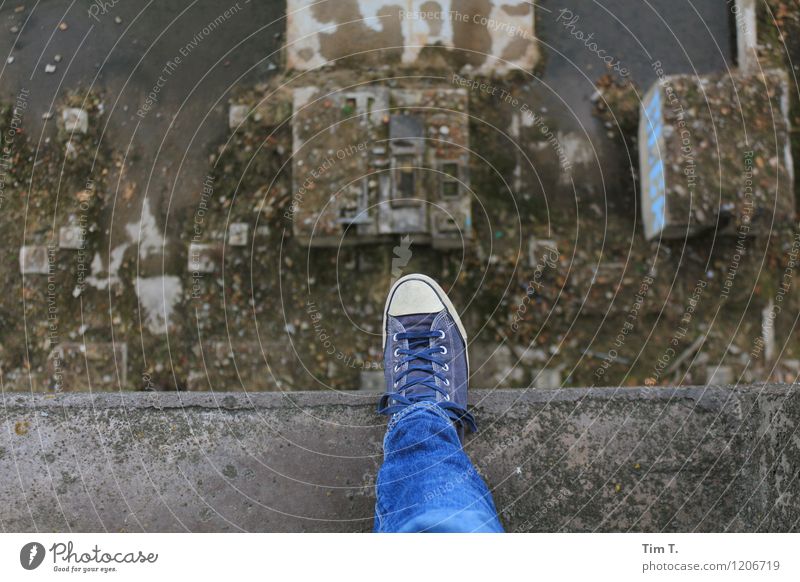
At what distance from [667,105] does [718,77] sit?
0.92 ft

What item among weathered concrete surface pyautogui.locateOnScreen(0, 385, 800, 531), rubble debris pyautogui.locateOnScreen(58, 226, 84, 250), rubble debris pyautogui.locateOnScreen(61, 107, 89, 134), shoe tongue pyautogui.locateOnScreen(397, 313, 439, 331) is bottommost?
weathered concrete surface pyautogui.locateOnScreen(0, 385, 800, 531)

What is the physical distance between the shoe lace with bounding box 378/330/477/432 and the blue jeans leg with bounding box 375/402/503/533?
0.07m

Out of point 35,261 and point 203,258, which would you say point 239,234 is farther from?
point 35,261

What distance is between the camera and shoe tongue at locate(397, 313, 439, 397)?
2189 millimetres

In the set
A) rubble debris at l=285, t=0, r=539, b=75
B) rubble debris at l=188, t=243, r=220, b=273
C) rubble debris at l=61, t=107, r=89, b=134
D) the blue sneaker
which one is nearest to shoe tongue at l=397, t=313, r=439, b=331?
the blue sneaker

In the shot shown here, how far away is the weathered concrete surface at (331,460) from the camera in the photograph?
1987 millimetres

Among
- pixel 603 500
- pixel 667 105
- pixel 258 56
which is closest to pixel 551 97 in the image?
pixel 667 105

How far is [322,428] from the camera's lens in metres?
2.04

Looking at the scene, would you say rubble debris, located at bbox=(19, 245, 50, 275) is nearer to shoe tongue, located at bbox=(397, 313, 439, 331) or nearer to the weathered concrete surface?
the weathered concrete surface

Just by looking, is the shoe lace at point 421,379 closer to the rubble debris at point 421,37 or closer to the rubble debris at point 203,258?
the rubble debris at point 203,258

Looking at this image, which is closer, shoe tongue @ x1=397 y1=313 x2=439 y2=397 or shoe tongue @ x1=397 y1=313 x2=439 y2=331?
shoe tongue @ x1=397 y1=313 x2=439 y2=397

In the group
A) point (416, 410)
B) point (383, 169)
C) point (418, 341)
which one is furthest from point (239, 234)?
point (416, 410)

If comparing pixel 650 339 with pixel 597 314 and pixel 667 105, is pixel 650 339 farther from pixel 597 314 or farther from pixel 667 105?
pixel 667 105
